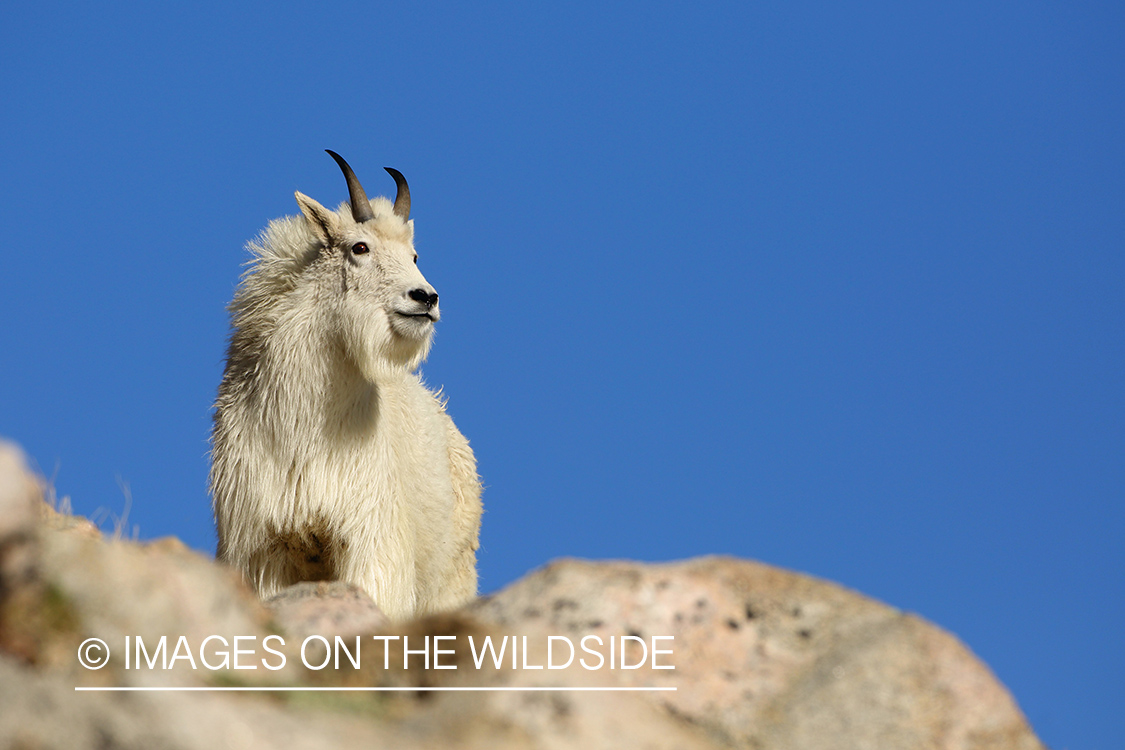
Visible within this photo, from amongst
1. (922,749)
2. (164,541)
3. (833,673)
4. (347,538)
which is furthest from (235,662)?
(347,538)

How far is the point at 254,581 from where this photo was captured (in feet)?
29.3

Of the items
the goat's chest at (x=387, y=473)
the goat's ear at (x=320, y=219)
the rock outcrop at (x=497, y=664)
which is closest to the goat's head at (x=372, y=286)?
the goat's ear at (x=320, y=219)

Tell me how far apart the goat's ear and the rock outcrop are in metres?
4.68

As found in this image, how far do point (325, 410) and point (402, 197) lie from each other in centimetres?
244

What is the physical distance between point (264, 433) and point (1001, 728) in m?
6.15

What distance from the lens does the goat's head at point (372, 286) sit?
923cm

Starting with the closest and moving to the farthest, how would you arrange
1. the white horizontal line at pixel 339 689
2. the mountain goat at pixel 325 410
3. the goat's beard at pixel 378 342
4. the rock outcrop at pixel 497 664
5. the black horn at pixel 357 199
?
the white horizontal line at pixel 339 689, the rock outcrop at pixel 497 664, the mountain goat at pixel 325 410, the goat's beard at pixel 378 342, the black horn at pixel 357 199

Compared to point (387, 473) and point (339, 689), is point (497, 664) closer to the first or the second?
point (339, 689)

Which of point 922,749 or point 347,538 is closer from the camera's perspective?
point 922,749

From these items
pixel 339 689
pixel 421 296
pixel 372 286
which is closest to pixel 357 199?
pixel 372 286

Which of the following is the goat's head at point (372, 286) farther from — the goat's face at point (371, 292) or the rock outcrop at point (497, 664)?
the rock outcrop at point (497, 664)

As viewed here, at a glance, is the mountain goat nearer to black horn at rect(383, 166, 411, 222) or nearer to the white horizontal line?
black horn at rect(383, 166, 411, 222)

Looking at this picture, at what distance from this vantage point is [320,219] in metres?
9.68

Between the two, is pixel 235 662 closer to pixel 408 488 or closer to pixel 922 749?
pixel 922 749
